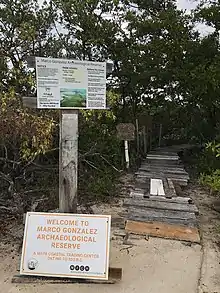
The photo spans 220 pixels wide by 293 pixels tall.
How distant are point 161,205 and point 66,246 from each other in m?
1.96

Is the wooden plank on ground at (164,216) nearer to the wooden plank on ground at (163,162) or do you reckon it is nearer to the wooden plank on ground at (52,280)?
the wooden plank on ground at (52,280)

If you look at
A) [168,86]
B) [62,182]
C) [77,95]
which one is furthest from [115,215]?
[168,86]

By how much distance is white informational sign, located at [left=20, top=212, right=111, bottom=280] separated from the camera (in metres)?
3.07

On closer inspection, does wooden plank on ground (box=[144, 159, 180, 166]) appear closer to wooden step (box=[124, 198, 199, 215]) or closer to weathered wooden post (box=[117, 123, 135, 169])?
weathered wooden post (box=[117, 123, 135, 169])

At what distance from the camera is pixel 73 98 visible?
3340 millimetres

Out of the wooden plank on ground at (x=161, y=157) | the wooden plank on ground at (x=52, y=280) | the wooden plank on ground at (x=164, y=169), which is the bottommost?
the wooden plank on ground at (x=52, y=280)

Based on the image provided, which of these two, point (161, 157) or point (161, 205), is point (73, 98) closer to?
point (161, 205)

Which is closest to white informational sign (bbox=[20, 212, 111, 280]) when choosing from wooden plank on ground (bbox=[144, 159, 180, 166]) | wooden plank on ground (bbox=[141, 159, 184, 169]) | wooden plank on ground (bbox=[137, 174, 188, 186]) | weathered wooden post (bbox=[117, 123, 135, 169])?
wooden plank on ground (bbox=[137, 174, 188, 186])

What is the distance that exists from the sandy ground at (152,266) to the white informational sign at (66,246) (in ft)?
0.40

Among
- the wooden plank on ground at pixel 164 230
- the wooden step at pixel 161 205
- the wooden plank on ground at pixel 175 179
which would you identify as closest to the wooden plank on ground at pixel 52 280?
the wooden plank on ground at pixel 164 230

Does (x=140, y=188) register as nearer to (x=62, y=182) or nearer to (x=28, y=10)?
(x=62, y=182)

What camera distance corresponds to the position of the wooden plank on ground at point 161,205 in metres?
4.60

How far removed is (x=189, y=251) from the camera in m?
3.69

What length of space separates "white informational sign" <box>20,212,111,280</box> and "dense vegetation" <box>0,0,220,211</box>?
1204 millimetres
